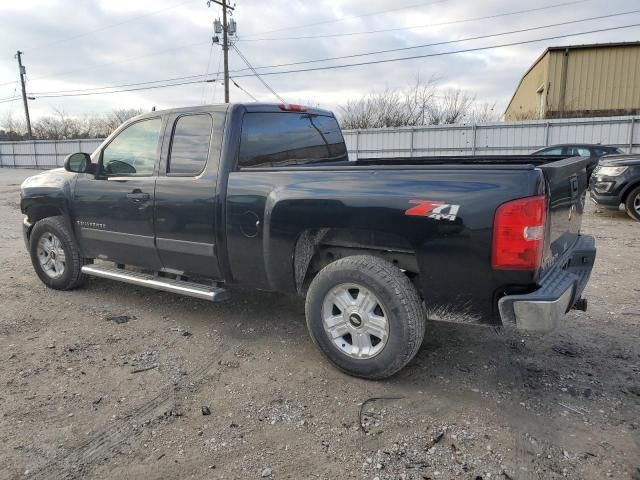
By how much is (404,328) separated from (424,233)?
2.01 feet

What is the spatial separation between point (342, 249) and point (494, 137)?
59.5 ft

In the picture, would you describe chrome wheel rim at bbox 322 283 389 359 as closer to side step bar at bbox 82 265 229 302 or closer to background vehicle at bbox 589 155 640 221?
side step bar at bbox 82 265 229 302

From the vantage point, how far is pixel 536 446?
8.75 ft

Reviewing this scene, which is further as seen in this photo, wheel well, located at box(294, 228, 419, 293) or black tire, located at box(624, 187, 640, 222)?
black tire, located at box(624, 187, 640, 222)

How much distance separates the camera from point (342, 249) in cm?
365

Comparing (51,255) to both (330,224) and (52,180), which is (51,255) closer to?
(52,180)

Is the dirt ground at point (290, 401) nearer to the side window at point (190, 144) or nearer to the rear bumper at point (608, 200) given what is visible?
the side window at point (190, 144)

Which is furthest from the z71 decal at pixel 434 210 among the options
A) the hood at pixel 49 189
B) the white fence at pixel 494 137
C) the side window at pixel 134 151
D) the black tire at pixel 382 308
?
the white fence at pixel 494 137

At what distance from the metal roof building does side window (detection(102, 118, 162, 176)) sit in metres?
25.7

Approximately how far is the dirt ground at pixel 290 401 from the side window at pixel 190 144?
1.41 m

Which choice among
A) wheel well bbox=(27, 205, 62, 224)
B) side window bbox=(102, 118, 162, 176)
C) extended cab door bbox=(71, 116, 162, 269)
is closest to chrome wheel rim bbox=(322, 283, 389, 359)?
extended cab door bbox=(71, 116, 162, 269)

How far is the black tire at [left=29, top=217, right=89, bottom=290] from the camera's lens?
17.2 ft

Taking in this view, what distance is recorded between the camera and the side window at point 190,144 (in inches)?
162

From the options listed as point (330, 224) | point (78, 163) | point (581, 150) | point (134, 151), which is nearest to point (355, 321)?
point (330, 224)
